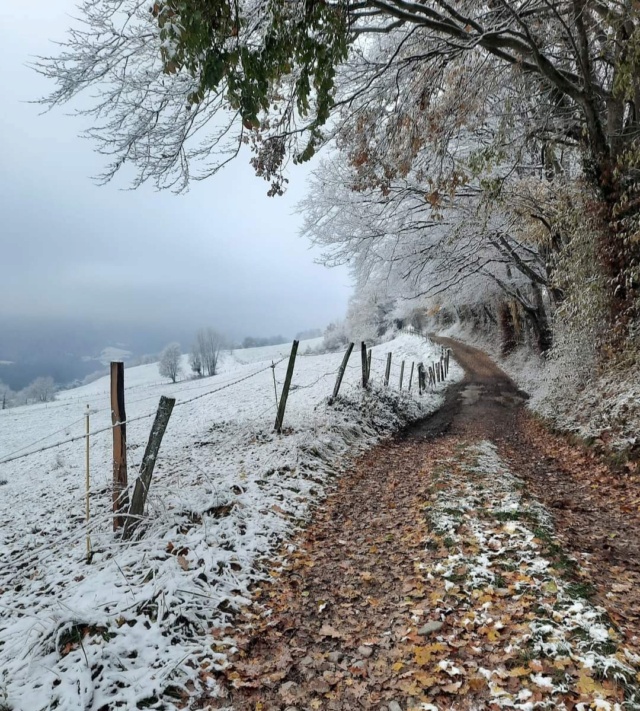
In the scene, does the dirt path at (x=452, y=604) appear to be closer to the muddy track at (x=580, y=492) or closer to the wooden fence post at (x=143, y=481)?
the muddy track at (x=580, y=492)

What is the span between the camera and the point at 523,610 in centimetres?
332

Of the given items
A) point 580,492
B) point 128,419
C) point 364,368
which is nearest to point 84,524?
point 128,419

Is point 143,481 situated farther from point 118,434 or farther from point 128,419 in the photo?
point 128,419

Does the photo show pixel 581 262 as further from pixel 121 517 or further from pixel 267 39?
pixel 121 517

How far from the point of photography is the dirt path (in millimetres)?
2736

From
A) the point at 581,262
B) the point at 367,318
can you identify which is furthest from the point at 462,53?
the point at 367,318

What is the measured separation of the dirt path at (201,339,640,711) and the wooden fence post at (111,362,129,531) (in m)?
1.86

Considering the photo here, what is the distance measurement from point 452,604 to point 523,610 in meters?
0.57

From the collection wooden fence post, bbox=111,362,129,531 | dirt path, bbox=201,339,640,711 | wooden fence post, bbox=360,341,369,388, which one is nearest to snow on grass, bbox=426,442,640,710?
dirt path, bbox=201,339,640,711

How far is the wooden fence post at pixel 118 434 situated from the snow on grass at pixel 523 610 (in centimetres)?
345

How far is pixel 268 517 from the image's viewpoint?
5.22 metres

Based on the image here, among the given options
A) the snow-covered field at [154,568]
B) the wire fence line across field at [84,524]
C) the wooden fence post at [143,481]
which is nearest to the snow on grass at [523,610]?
the snow-covered field at [154,568]

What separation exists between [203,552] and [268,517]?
3.88ft

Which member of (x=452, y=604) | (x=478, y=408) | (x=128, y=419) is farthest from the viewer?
(x=478, y=408)
